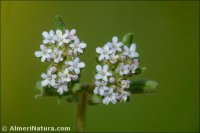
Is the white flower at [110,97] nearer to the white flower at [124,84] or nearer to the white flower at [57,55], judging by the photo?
the white flower at [124,84]

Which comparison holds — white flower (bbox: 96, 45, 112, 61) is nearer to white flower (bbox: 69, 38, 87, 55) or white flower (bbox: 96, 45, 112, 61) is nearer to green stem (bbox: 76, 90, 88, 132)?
white flower (bbox: 69, 38, 87, 55)

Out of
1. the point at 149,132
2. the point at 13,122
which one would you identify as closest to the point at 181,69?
the point at 149,132

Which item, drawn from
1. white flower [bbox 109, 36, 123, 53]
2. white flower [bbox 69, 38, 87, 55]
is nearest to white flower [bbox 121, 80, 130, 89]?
white flower [bbox 109, 36, 123, 53]

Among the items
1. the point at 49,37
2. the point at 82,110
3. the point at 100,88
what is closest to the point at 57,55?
the point at 49,37

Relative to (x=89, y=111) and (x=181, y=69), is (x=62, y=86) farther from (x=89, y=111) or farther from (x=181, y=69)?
(x=181, y=69)

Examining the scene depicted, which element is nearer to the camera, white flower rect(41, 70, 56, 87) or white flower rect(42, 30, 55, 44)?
white flower rect(41, 70, 56, 87)

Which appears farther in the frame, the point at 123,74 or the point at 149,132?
the point at 149,132

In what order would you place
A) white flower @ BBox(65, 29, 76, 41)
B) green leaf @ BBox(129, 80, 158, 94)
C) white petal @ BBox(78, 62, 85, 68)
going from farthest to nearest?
green leaf @ BBox(129, 80, 158, 94) < white flower @ BBox(65, 29, 76, 41) < white petal @ BBox(78, 62, 85, 68)
